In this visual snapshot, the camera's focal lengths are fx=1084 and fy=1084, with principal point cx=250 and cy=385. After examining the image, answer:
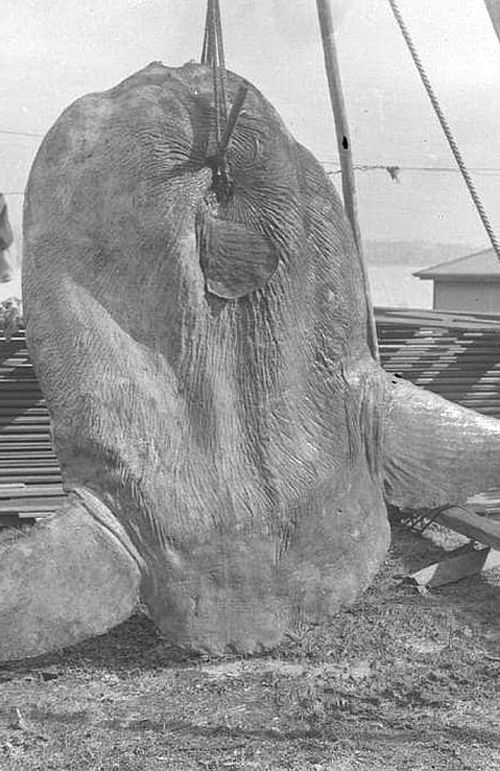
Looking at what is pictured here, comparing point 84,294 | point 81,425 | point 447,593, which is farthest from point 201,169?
point 447,593

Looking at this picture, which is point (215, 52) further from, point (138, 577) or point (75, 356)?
Answer: point (138, 577)

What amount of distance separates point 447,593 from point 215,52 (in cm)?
303

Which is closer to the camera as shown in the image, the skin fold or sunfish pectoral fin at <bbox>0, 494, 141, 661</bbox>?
sunfish pectoral fin at <bbox>0, 494, 141, 661</bbox>

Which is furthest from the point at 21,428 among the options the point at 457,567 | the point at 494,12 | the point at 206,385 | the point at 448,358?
the point at 494,12

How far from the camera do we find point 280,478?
290 cm

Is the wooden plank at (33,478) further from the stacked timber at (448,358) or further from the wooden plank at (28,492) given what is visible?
the stacked timber at (448,358)

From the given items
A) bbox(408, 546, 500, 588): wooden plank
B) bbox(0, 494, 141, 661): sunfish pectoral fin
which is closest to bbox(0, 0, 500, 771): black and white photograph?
bbox(0, 494, 141, 661): sunfish pectoral fin

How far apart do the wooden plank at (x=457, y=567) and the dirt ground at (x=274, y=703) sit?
25.6 inches

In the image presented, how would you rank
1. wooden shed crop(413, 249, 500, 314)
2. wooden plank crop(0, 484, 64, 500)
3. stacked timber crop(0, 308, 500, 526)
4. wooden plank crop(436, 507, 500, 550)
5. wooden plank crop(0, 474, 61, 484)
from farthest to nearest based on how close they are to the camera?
wooden shed crop(413, 249, 500, 314)
wooden plank crop(0, 474, 61, 484)
stacked timber crop(0, 308, 500, 526)
wooden plank crop(0, 484, 64, 500)
wooden plank crop(436, 507, 500, 550)

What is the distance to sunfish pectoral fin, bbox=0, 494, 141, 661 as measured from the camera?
8.64ft

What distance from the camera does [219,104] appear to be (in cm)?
290

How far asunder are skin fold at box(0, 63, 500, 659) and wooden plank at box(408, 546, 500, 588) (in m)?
2.14

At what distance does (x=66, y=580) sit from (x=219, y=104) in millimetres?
1308

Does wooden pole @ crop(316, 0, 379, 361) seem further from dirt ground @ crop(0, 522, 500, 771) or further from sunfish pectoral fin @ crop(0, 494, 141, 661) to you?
dirt ground @ crop(0, 522, 500, 771)
